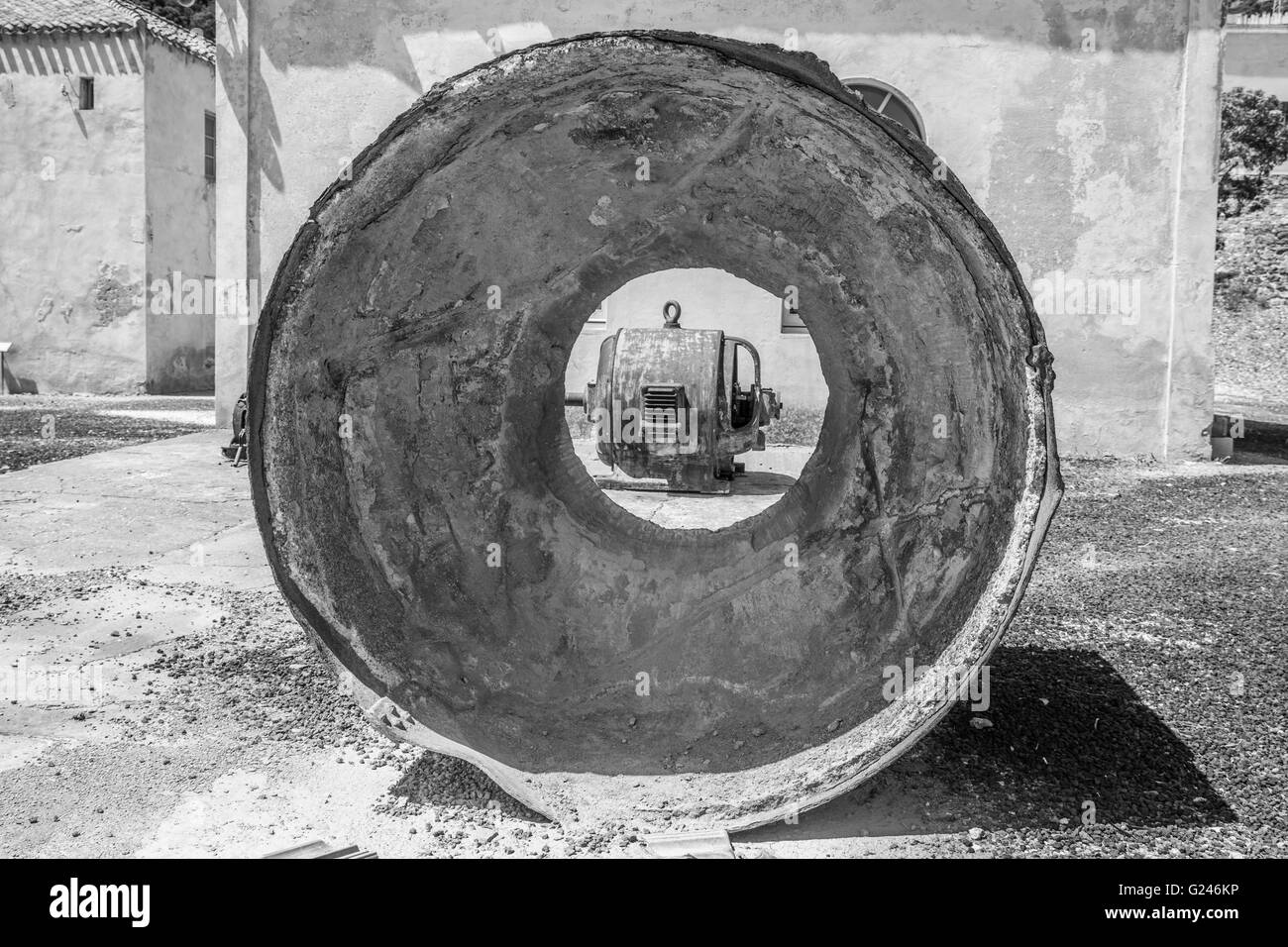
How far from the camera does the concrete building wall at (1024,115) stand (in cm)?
995

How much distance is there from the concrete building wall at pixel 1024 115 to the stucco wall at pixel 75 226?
26.7ft

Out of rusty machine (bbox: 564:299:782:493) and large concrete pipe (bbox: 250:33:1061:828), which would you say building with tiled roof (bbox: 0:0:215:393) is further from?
large concrete pipe (bbox: 250:33:1061:828)

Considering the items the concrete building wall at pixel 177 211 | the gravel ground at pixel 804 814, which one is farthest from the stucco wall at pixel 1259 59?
the gravel ground at pixel 804 814

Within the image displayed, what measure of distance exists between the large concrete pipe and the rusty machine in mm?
4005

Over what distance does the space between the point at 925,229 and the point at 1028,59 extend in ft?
27.5

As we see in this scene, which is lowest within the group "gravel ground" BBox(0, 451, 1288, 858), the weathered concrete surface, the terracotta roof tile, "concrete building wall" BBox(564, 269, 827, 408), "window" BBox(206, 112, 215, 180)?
"gravel ground" BBox(0, 451, 1288, 858)

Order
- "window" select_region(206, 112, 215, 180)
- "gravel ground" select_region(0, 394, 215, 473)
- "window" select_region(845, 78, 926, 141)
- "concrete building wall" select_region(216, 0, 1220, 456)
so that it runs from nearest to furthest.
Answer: "gravel ground" select_region(0, 394, 215, 473) → "concrete building wall" select_region(216, 0, 1220, 456) → "window" select_region(845, 78, 926, 141) → "window" select_region(206, 112, 215, 180)

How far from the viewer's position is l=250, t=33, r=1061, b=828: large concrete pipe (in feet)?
8.59

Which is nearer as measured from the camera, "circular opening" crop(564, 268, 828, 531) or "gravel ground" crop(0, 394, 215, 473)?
"circular opening" crop(564, 268, 828, 531)

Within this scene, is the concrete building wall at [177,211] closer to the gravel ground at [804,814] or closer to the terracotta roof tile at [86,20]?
the terracotta roof tile at [86,20]

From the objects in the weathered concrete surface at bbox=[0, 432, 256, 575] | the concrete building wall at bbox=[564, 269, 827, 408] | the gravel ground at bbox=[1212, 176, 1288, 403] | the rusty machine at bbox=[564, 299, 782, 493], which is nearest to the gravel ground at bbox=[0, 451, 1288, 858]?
the weathered concrete surface at bbox=[0, 432, 256, 575]

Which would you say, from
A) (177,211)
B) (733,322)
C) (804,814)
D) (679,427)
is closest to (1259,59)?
(733,322)

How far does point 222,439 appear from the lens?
1063cm

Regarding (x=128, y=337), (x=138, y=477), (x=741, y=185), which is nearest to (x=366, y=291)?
(x=741, y=185)
